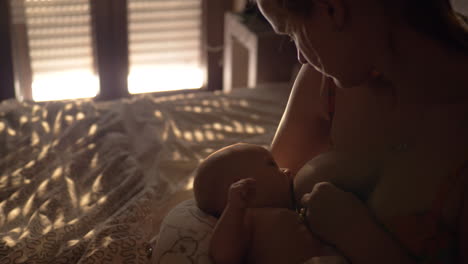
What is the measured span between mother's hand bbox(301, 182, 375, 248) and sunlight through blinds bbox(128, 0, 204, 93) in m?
2.50

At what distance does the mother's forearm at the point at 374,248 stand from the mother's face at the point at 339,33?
242 millimetres

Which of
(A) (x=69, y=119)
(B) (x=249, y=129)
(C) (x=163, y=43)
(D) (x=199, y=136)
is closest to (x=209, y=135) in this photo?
(D) (x=199, y=136)

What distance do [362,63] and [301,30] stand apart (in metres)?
0.11

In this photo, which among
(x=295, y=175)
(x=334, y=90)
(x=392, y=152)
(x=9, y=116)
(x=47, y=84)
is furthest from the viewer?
(x=47, y=84)

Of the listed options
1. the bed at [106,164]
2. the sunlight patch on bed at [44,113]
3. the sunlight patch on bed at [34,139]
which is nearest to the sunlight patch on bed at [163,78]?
the bed at [106,164]

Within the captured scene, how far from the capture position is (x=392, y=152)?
0.99m

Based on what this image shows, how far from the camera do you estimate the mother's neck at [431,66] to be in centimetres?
90

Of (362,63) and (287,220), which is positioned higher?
(362,63)

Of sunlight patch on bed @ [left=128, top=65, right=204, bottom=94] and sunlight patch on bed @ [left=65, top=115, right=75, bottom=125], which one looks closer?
sunlight patch on bed @ [left=65, top=115, right=75, bottom=125]

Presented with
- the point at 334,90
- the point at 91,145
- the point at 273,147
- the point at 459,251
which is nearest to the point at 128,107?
the point at 91,145

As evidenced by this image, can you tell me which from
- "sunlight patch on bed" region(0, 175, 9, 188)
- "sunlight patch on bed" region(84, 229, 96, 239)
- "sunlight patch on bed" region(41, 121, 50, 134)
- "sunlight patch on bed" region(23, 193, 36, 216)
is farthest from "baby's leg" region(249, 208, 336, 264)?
"sunlight patch on bed" region(41, 121, 50, 134)

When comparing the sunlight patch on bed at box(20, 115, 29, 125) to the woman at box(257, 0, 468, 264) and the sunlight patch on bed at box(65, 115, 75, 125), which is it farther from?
the woman at box(257, 0, 468, 264)

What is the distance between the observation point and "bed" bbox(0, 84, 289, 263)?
4.15 ft

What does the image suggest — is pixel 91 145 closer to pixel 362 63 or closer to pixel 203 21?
pixel 362 63
